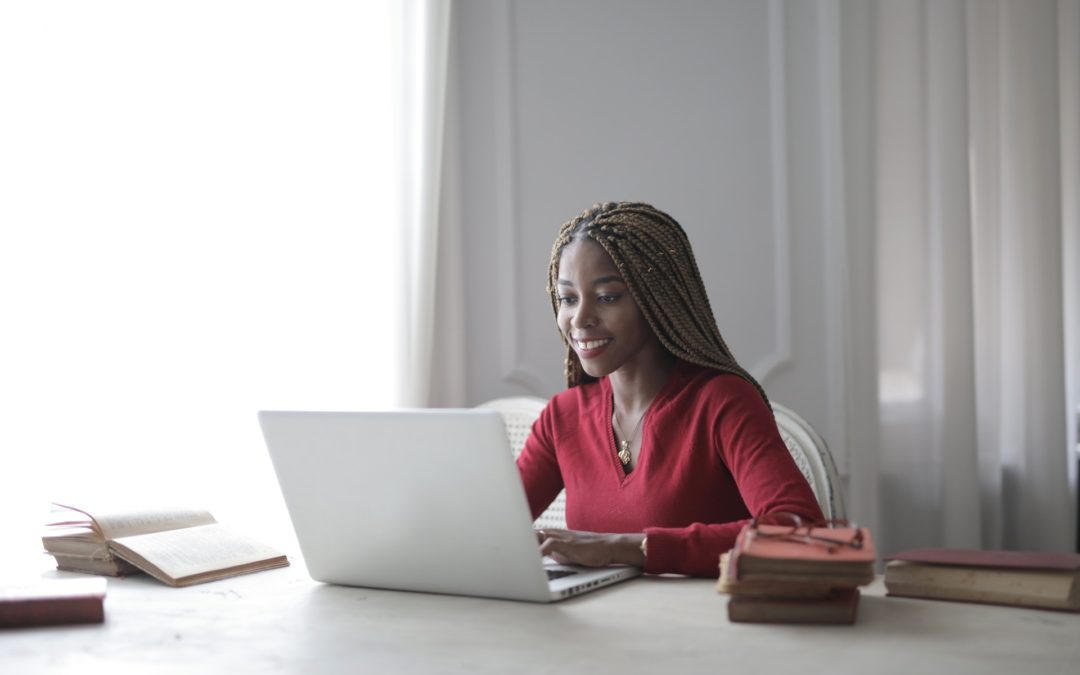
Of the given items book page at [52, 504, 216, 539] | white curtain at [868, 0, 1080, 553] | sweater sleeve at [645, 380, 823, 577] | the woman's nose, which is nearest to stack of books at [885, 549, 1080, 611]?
sweater sleeve at [645, 380, 823, 577]

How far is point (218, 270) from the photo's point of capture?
2426 mm

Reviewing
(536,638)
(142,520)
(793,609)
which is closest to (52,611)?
(142,520)

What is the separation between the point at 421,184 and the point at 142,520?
144 cm

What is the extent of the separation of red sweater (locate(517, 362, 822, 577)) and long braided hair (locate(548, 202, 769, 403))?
49mm

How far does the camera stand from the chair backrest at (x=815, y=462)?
197cm

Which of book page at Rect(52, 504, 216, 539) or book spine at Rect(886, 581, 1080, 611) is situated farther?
book page at Rect(52, 504, 216, 539)

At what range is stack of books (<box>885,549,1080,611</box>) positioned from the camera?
1211 millimetres

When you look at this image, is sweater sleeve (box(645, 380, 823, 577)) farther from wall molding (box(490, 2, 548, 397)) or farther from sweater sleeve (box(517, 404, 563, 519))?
wall molding (box(490, 2, 548, 397))

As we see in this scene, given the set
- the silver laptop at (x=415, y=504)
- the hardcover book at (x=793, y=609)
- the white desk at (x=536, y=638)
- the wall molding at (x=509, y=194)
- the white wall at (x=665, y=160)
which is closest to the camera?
the white desk at (x=536, y=638)

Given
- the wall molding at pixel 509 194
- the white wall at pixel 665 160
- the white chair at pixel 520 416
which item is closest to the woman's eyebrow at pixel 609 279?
the white chair at pixel 520 416

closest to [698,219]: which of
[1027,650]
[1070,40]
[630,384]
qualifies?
[1070,40]

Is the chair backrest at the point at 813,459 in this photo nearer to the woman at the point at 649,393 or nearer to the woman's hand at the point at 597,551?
the woman at the point at 649,393

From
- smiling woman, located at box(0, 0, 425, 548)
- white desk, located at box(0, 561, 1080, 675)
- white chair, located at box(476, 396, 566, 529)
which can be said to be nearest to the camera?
white desk, located at box(0, 561, 1080, 675)

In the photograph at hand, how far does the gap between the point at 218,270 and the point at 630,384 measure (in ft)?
3.40
